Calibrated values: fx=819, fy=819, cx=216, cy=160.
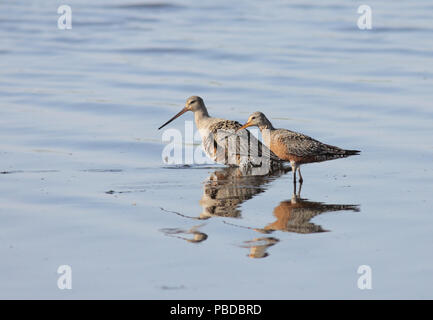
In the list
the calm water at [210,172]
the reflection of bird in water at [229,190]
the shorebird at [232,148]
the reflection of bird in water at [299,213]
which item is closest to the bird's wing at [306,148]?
the calm water at [210,172]

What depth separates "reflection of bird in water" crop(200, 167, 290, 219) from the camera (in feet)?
25.1

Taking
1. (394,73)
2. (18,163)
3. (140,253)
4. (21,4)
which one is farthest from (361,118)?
(21,4)

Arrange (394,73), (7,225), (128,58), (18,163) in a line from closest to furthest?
(7,225)
(18,163)
(394,73)
(128,58)

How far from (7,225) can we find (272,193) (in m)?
2.74

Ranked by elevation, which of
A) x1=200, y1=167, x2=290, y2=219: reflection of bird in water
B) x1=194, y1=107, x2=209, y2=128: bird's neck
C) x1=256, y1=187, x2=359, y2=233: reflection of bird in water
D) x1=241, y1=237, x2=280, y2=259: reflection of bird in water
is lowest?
x1=241, y1=237, x2=280, y2=259: reflection of bird in water

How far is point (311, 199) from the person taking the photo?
8.02 m

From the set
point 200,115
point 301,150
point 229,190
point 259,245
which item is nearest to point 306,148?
point 301,150

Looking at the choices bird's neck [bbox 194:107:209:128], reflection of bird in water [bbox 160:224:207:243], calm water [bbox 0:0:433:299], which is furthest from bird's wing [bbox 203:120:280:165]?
reflection of bird in water [bbox 160:224:207:243]

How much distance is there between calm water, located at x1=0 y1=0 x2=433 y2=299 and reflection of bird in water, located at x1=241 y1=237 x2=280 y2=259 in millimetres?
17

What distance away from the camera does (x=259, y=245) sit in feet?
21.3

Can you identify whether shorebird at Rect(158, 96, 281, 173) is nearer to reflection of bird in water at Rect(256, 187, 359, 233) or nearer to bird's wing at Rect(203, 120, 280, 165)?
bird's wing at Rect(203, 120, 280, 165)

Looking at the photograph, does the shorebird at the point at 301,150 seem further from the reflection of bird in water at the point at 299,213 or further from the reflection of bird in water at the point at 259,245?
the reflection of bird in water at the point at 259,245

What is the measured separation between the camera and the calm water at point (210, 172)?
5.93 meters
